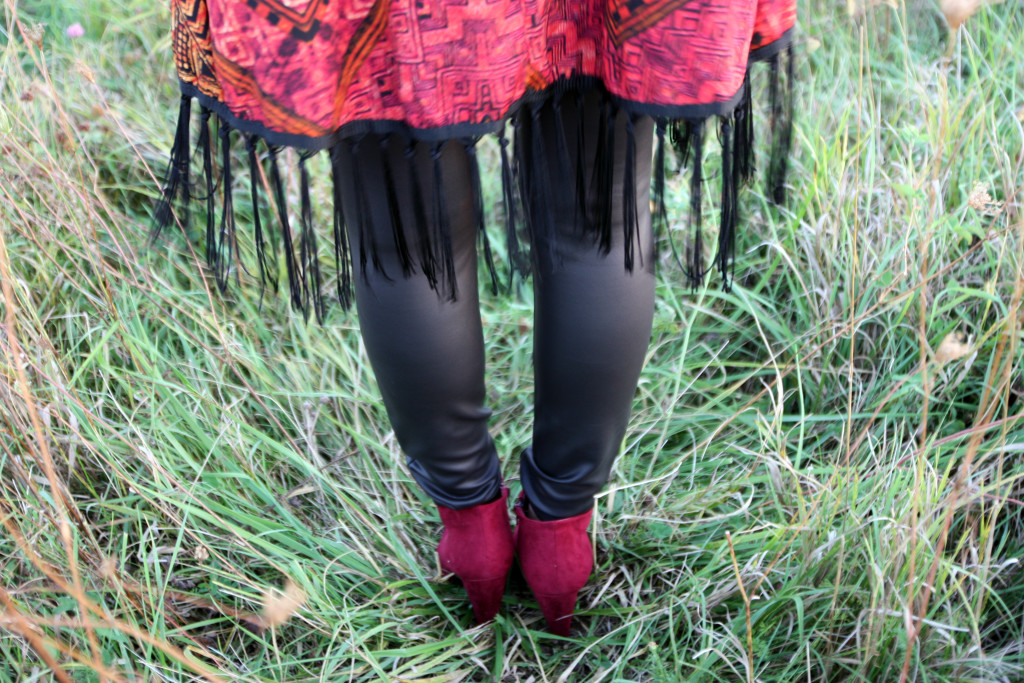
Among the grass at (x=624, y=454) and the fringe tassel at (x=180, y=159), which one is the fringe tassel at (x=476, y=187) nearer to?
the fringe tassel at (x=180, y=159)

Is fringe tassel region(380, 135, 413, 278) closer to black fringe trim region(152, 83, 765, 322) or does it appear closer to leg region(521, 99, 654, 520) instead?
black fringe trim region(152, 83, 765, 322)

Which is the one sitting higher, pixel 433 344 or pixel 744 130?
pixel 744 130

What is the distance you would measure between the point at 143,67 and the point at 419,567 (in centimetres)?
149

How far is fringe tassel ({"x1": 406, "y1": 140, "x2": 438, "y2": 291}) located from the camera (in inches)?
24.8

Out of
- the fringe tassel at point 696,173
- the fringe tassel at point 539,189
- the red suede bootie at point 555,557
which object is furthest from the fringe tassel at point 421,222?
the red suede bootie at point 555,557

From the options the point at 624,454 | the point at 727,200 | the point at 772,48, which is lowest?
the point at 624,454

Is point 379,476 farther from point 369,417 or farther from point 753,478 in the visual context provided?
point 753,478

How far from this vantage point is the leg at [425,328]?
2.13 ft

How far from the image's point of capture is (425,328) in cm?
73

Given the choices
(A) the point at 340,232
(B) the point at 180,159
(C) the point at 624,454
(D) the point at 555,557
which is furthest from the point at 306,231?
(C) the point at 624,454

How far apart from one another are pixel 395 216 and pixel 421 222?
0.08 ft

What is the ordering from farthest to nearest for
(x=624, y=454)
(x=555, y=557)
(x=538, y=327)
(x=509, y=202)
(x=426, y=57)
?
(x=624, y=454) → (x=555, y=557) → (x=538, y=327) → (x=509, y=202) → (x=426, y=57)

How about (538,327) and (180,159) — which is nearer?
(180,159)

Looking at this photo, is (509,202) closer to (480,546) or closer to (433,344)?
(433,344)
